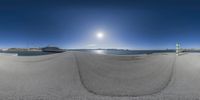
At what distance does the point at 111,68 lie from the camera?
487 centimetres

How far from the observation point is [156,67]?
513 cm

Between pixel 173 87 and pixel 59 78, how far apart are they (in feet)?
10.6

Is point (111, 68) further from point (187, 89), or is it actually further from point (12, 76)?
point (12, 76)

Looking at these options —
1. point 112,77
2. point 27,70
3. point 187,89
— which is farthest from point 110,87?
point 27,70

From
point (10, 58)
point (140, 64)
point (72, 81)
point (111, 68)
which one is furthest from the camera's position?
point (10, 58)

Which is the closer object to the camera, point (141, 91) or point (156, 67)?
point (141, 91)

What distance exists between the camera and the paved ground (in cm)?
331

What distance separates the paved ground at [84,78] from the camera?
331 cm

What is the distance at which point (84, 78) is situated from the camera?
421cm

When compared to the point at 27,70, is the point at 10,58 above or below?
above

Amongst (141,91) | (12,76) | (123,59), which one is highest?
(123,59)

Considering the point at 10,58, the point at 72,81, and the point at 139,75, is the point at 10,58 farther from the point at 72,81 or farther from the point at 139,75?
the point at 139,75

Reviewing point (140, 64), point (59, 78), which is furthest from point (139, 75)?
point (59, 78)

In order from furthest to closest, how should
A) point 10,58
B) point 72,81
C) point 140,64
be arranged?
point 10,58 → point 140,64 → point 72,81
